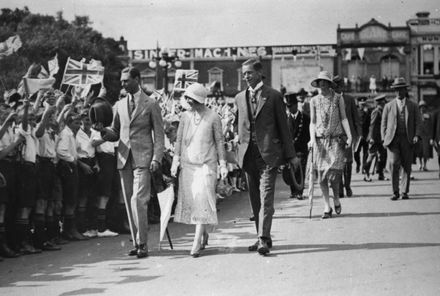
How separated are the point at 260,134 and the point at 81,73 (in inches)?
197

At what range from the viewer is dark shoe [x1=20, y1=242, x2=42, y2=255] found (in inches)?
370

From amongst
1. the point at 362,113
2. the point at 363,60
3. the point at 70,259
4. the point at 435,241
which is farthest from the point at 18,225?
the point at 363,60

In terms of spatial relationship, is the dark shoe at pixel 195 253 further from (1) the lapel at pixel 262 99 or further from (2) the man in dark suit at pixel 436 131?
(2) the man in dark suit at pixel 436 131

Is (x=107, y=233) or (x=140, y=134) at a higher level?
(x=140, y=134)

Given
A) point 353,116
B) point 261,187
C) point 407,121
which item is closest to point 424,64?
point 407,121

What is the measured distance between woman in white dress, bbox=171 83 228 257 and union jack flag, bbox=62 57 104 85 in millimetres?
4128

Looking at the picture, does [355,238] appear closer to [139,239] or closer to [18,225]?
[139,239]

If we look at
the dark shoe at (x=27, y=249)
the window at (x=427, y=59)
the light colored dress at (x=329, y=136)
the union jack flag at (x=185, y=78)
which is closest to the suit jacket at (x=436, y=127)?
the union jack flag at (x=185, y=78)

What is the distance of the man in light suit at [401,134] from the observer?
13.8 metres

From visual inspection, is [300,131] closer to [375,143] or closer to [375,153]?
[375,143]

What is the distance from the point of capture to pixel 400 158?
45.3 feet

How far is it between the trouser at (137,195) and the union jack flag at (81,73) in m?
3.98

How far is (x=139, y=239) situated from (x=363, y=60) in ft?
209

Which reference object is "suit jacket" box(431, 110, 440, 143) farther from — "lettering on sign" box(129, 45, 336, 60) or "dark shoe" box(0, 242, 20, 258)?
"lettering on sign" box(129, 45, 336, 60)
